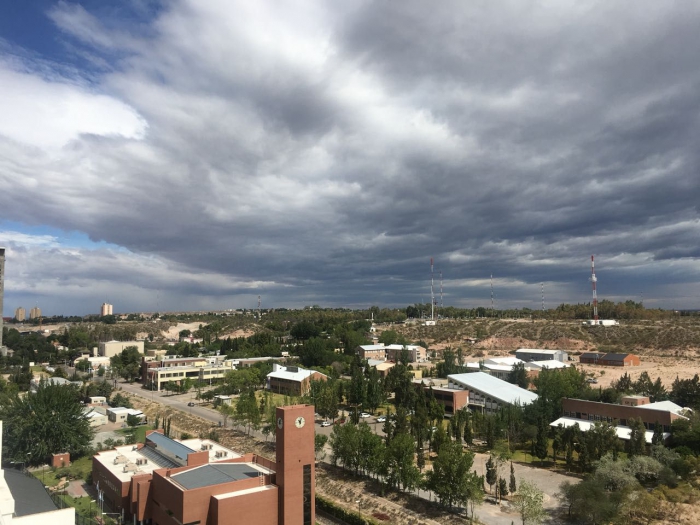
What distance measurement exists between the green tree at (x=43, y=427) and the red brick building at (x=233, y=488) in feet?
42.5

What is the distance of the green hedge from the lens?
95.2 feet

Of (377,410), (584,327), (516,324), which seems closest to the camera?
(377,410)

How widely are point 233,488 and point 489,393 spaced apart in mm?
36493

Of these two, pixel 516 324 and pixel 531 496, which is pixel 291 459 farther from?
pixel 516 324

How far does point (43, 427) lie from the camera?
39.6 meters

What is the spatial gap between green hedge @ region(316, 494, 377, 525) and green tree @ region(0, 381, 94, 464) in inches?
892

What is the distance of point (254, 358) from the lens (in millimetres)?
93812

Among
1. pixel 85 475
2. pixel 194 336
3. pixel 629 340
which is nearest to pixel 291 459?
pixel 85 475

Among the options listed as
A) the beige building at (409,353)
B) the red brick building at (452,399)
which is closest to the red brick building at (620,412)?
the red brick building at (452,399)

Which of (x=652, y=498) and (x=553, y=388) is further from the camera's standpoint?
(x=553, y=388)

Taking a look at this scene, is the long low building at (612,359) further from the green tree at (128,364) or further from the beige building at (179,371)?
the green tree at (128,364)

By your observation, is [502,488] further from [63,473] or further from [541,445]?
[63,473]

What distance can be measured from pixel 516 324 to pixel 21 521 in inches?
4416

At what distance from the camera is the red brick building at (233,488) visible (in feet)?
78.2
